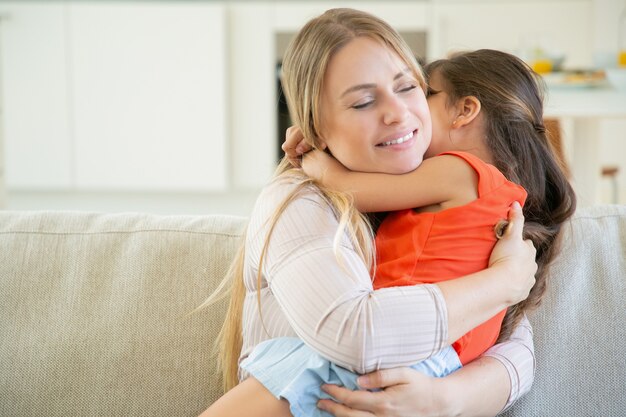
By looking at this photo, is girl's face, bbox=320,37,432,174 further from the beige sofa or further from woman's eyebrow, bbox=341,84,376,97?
the beige sofa

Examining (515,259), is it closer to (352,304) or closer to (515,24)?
(352,304)

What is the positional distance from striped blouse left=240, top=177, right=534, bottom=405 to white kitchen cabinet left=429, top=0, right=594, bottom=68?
11.2 ft

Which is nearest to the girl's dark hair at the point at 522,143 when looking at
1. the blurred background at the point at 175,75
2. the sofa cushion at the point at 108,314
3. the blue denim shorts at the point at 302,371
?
the blue denim shorts at the point at 302,371

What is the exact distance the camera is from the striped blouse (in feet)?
3.06

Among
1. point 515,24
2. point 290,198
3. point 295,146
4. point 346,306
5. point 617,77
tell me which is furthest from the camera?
point 515,24

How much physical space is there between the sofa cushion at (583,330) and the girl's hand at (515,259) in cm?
17

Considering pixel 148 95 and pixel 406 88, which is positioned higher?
pixel 406 88

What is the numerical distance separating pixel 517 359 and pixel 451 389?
0.16m

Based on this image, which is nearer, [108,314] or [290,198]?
[290,198]

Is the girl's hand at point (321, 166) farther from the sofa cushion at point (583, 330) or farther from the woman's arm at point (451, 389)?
the sofa cushion at point (583, 330)

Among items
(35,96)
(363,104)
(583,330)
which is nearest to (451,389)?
(583,330)

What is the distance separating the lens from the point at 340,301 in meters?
0.94

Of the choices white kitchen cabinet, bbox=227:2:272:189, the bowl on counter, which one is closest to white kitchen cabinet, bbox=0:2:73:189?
white kitchen cabinet, bbox=227:2:272:189

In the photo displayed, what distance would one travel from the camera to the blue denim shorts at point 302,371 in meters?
0.98
